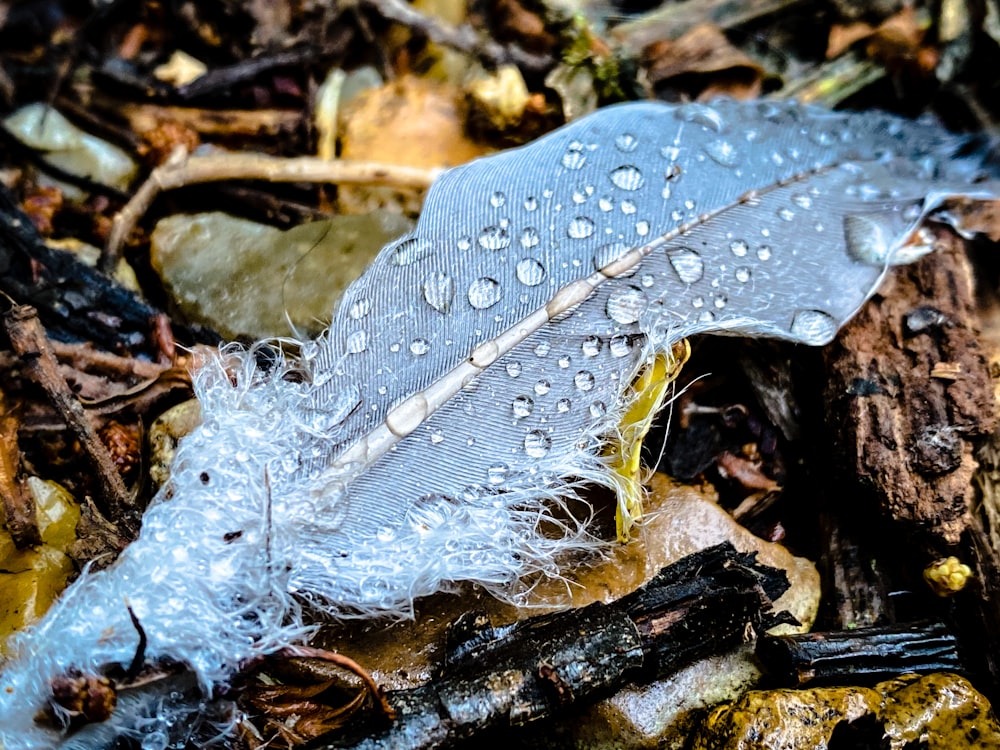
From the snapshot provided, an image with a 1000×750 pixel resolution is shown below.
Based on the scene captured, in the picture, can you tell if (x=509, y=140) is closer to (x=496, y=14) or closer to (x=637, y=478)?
Answer: (x=496, y=14)

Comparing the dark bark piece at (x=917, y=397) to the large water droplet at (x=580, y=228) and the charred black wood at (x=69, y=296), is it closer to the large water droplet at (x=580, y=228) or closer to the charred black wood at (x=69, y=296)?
the large water droplet at (x=580, y=228)

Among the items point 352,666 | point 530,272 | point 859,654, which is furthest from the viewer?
point 530,272

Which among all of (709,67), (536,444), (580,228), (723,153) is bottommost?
(536,444)

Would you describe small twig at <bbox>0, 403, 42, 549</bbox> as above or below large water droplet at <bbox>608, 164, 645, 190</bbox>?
below

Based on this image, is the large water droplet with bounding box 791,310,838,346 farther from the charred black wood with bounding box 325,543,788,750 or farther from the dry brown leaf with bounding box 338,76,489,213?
the dry brown leaf with bounding box 338,76,489,213

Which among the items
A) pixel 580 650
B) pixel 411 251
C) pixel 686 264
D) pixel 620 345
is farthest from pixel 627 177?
pixel 580 650

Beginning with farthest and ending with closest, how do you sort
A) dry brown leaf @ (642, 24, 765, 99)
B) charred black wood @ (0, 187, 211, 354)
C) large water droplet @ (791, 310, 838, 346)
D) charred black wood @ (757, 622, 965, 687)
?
1. dry brown leaf @ (642, 24, 765, 99)
2. charred black wood @ (0, 187, 211, 354)
3. large water droplet @ (791, 310, 838, 346)
4. charred black wood @ (757, 622, 965, 687)

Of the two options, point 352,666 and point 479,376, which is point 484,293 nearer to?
point 479,376

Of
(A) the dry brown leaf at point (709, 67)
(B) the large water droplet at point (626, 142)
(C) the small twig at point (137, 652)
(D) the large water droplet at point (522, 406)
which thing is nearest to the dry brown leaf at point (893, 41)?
(A) the dry brown leaf at point (709, 67)

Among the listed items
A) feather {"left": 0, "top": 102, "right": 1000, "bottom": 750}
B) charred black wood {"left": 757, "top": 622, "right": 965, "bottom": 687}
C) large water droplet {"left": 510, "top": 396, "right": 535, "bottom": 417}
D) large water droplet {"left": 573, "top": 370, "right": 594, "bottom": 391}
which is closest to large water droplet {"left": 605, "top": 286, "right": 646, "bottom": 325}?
feather {"left": 0, "top": 102, "right": 1000, "bottom": 750}
